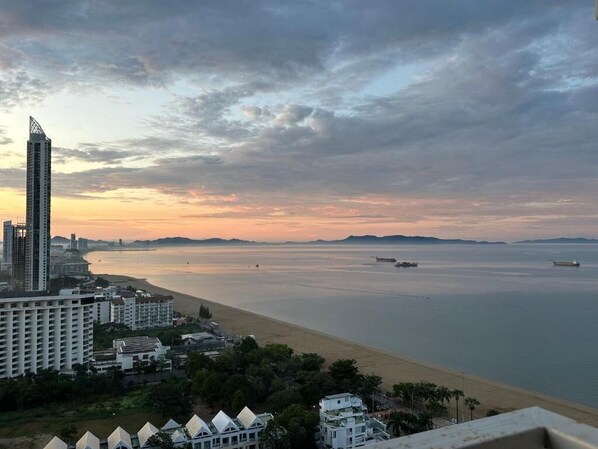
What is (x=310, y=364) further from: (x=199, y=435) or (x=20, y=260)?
(x=20, y=260)

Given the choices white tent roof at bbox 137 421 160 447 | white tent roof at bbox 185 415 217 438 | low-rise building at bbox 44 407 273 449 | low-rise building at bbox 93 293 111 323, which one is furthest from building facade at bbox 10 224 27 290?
white tent roof at bbox 185 415 217 438

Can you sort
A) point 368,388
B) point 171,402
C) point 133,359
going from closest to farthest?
point 171,402, point 368,388, point 133,359

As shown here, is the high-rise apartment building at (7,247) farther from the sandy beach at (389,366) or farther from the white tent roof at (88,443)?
the white tent roof at (88,443)

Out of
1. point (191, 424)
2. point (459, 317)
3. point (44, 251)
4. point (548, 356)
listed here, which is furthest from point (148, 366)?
point (459, 317)

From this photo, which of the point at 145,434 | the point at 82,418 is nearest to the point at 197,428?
the point at 145,434

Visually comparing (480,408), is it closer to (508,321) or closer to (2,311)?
(508,321)

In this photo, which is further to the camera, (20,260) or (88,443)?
(20,260)

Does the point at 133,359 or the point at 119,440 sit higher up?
the point at 119,440
